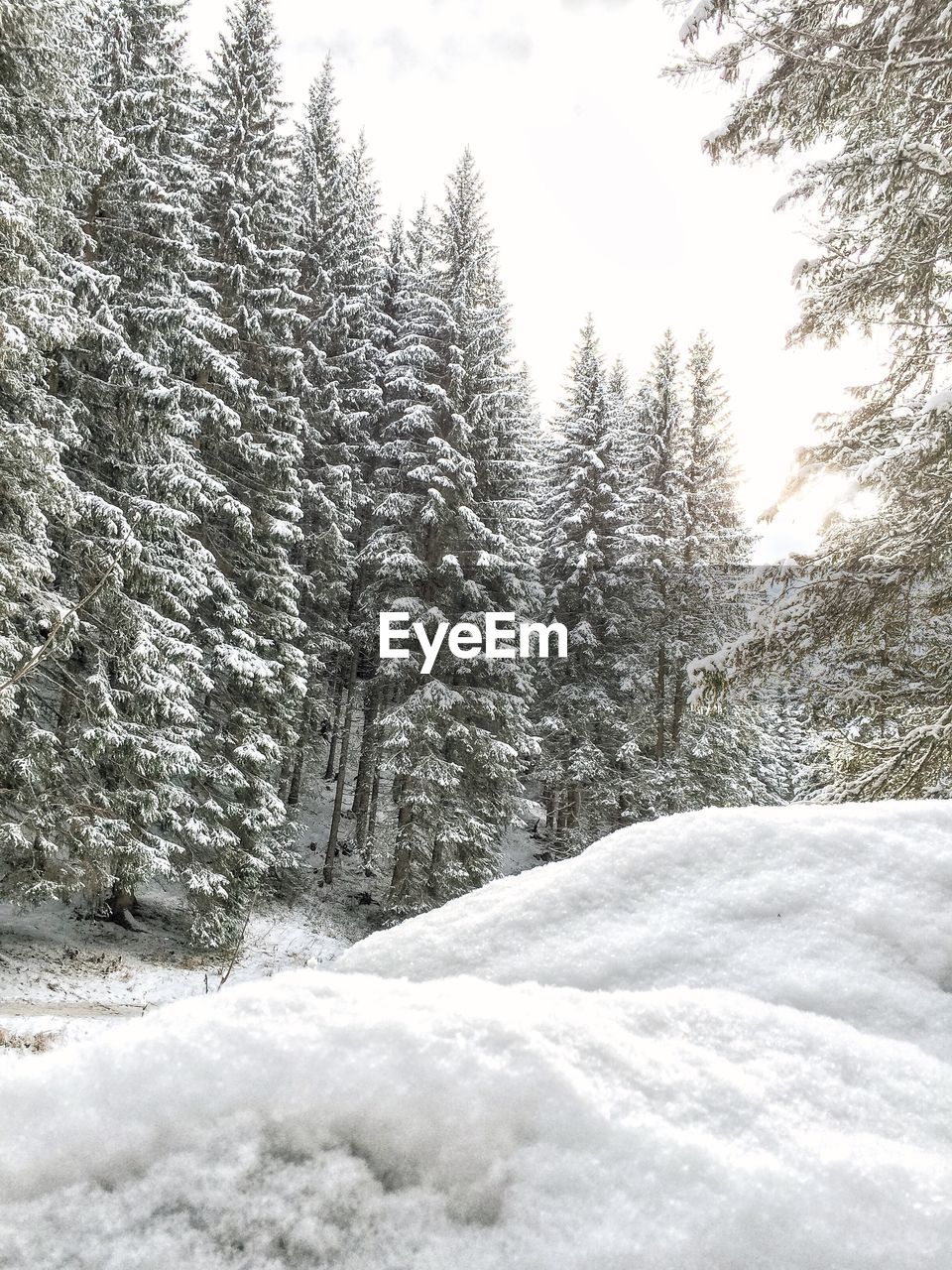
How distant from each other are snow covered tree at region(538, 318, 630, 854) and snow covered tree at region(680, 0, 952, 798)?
42.9 ft

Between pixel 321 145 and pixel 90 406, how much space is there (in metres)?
14.4

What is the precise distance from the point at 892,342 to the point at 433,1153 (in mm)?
7693

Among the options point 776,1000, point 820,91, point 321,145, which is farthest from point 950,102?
point 321,145

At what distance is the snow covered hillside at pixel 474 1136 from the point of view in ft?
2.66

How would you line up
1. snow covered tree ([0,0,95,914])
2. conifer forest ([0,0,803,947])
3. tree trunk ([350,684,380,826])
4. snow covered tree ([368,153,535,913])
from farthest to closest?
tree trunk ([350,684,380,826]), snow covered tree ([368,153,535,913]), conifer forest ([0,0,803,947]), snow covered tree ([0,0,95,914])

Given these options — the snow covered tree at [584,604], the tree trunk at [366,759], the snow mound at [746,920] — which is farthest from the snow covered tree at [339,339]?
the snow mound at [746,920]

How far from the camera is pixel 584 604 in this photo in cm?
2127

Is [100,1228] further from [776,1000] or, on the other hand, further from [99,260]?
[99,260]

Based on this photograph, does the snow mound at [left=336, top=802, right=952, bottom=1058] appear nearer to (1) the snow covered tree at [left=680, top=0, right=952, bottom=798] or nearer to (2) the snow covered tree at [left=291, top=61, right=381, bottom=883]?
(1) the snow covered tree at [left=680, top=0, right=952, bottom=798]

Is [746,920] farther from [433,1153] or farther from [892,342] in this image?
[892,342]

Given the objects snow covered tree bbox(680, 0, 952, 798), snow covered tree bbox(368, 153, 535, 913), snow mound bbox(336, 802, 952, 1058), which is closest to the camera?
snow mound bbox(336, 802, 952, 1058)

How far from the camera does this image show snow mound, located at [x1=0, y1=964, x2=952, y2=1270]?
0.81m

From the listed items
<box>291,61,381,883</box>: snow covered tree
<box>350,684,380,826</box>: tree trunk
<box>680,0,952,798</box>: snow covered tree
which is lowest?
<box>350,684,380,826</box>: tree trunk

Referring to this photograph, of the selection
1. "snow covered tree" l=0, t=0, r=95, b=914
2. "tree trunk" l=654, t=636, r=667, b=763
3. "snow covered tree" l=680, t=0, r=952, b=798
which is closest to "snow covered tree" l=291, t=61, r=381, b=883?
"tree trunk" l=654, t=636, r=667, b=763
